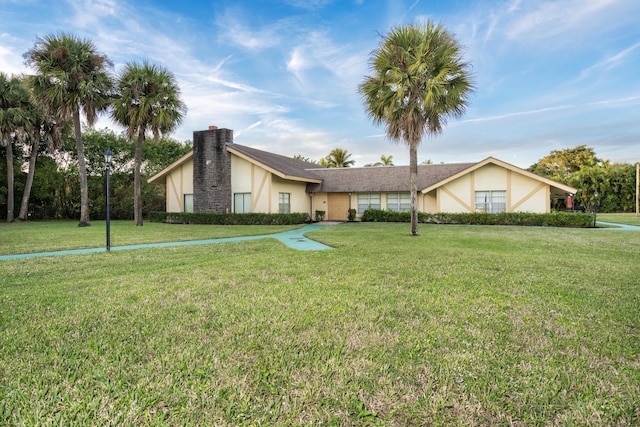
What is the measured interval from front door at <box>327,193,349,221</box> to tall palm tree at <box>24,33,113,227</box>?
15.3m

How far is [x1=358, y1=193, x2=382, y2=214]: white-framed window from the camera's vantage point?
23.9 metres

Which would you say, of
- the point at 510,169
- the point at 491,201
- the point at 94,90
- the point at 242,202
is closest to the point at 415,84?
the point at 510,169

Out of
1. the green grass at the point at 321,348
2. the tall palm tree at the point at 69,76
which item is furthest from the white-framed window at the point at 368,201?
the green grass at the point at 321,348

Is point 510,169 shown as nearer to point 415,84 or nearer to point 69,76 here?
point 415,84

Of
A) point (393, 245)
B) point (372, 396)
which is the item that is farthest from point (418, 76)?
point (372, 396)

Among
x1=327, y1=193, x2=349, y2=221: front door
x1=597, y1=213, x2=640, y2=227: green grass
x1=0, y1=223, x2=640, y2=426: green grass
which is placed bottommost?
x1=0, y1=223, x2=640, y2=426: green grass

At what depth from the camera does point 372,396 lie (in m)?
2.40

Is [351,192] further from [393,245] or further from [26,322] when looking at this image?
[26,322]

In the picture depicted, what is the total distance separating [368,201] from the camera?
24203mm

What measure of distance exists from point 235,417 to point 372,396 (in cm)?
95

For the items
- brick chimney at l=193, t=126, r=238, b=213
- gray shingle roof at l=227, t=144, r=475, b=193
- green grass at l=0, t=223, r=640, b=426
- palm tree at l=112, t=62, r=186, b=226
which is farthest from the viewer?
gray shingle roof at l=227, t=144, r=475, b=193

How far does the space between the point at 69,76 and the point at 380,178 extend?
63.8ft

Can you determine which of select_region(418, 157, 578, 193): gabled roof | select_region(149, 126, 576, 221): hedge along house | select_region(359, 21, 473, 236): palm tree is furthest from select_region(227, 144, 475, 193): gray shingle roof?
select_region(359, 21, 473, 236): palm tree

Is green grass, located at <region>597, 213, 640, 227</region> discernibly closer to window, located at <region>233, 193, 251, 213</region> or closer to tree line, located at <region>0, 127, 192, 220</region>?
window, located at <region>233, 193, 251, 213</region>
